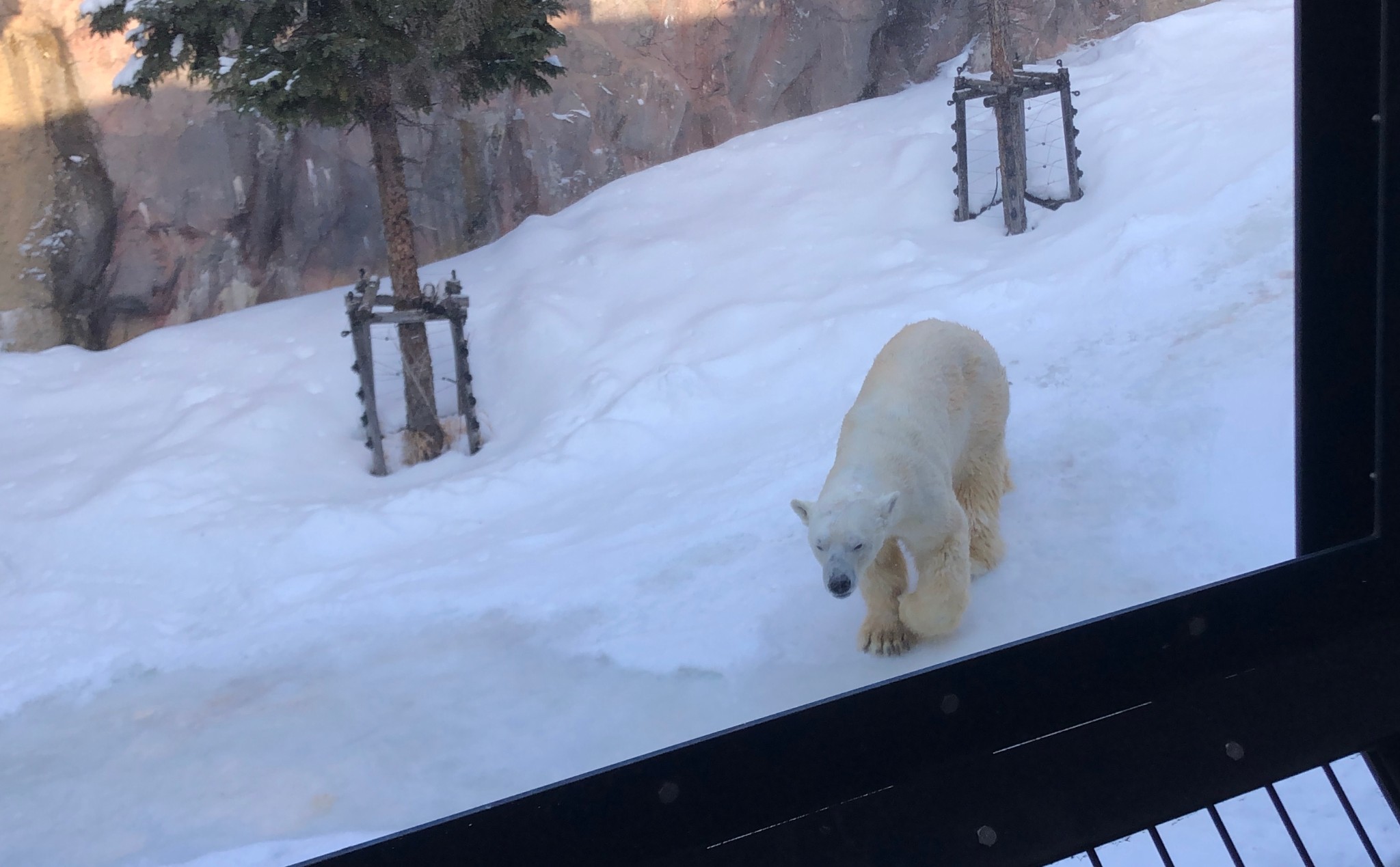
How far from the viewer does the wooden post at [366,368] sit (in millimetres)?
4707

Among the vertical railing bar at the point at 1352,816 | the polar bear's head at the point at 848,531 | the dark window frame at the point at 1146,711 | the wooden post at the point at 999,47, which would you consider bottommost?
the polar bear's head at the point at 848,531

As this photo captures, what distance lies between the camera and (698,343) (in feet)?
15.5

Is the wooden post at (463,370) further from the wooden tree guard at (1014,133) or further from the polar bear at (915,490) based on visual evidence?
the wooden tree guard at (1014,133)

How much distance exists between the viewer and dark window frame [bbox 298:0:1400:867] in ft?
1.90

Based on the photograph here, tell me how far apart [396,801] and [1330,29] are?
181 centimetres

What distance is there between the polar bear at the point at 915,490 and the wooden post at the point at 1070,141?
131 inches

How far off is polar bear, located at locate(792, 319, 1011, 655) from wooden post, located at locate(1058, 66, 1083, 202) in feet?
10.9

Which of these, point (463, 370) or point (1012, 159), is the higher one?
point (1012, 159)

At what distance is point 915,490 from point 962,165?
13.7 ft

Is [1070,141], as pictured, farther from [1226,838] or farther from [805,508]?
[1226,838]

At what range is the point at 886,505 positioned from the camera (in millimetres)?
1996

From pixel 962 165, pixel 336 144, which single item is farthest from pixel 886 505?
pixel 336 144

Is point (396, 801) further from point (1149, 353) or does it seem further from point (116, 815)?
point (1149, 353)

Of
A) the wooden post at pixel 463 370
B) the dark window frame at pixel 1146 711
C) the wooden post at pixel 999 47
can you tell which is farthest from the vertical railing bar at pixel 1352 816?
the wooden post at pixel 999 47
